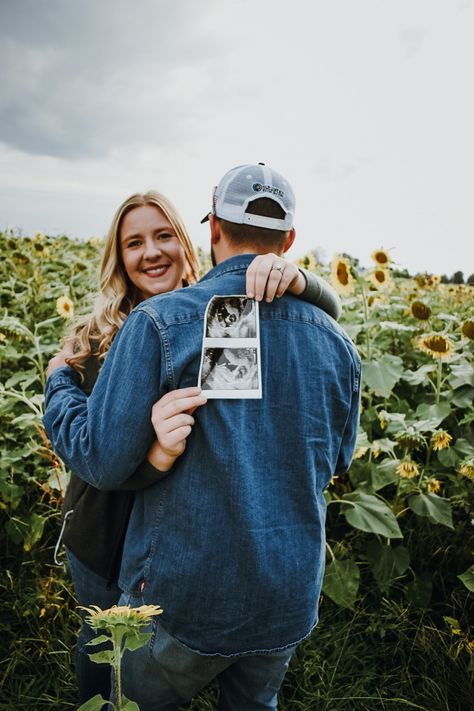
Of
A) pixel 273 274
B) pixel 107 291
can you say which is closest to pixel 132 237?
pixel 107 291

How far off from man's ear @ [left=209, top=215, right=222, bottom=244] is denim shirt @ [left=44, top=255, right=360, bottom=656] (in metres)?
0.09

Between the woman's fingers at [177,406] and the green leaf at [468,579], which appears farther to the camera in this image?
the green leaf at [468,579]

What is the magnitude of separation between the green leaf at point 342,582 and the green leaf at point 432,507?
378mm

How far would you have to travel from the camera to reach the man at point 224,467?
3.96ft

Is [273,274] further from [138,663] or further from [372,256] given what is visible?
[372,256]

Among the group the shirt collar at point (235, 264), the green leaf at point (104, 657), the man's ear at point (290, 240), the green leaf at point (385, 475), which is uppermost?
the man's ear at point (290, 240)

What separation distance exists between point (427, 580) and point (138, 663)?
172 centimetres

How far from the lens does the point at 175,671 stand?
1295mm

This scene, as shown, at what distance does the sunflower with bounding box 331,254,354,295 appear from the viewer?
344cm

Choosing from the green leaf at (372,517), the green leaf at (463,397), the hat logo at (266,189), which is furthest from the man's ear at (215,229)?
the green leaf at (463,397)

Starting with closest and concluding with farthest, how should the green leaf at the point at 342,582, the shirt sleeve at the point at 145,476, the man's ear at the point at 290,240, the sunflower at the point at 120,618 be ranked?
1. the sunflower at the point at 120,618
2. the shirt sleeve at the point at 145,476
3. the man's ear at the point at 290,240
4. the green leaf at the point at 342,582

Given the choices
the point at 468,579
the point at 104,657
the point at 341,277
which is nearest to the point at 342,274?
the point at 341,277

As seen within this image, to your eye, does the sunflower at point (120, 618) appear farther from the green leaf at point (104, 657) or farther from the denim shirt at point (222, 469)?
the denim shirt at point (222, 469)

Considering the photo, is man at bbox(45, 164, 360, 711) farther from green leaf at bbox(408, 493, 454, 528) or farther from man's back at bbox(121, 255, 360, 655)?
green leaf at bbox(408, 493, 454, 528)
